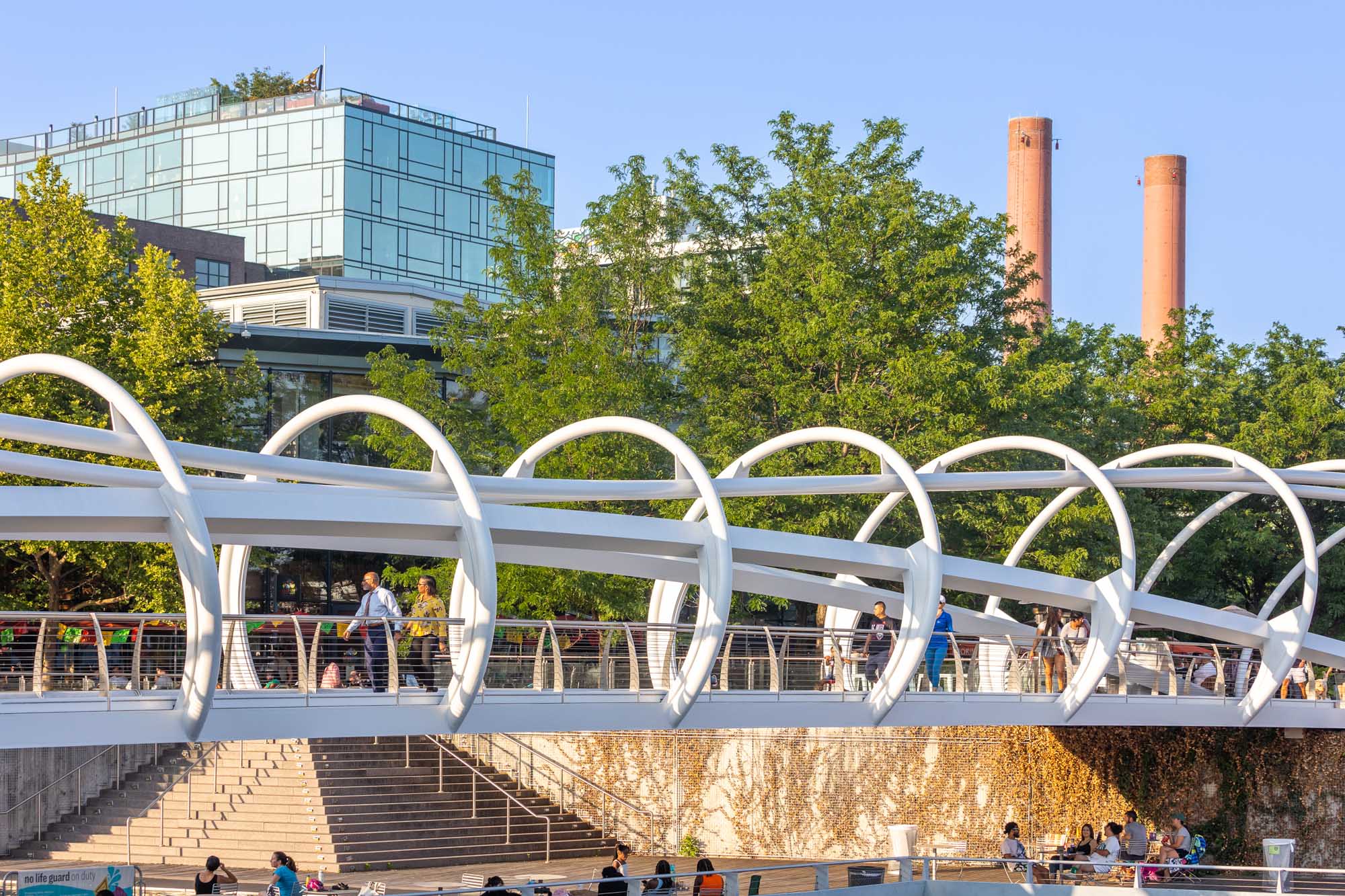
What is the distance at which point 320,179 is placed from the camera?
60062mm

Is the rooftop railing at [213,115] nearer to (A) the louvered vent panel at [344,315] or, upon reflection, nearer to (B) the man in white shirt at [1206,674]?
(A) the louvered vent panel at [344,315]

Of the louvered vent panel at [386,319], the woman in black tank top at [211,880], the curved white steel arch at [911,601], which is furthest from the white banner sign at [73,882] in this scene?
the louvered vent panel at [386,319]

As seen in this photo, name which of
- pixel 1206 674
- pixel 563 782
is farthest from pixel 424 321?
pixel 1206 674

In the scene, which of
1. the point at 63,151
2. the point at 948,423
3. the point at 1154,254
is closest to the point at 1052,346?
the point at 948,423

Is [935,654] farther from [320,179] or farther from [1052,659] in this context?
[320,179]

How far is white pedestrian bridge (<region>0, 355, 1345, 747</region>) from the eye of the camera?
15.9 metres

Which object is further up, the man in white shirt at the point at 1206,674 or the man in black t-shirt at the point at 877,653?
the man in black t-shirt at the point at 877,653

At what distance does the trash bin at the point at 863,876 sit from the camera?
2433cm

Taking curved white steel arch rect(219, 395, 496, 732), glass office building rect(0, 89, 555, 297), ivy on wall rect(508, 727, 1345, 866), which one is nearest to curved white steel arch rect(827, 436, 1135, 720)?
ivy on wall rect(508, 727, 1345, 866)

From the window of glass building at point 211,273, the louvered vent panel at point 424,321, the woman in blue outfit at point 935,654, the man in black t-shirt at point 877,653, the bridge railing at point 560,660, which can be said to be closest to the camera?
the bridge railing at point 560,660

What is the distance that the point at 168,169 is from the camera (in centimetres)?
6347

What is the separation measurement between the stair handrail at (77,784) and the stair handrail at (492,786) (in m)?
5.12

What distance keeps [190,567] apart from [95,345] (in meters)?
18.7

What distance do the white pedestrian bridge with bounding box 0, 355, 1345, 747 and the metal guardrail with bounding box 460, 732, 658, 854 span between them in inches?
228
